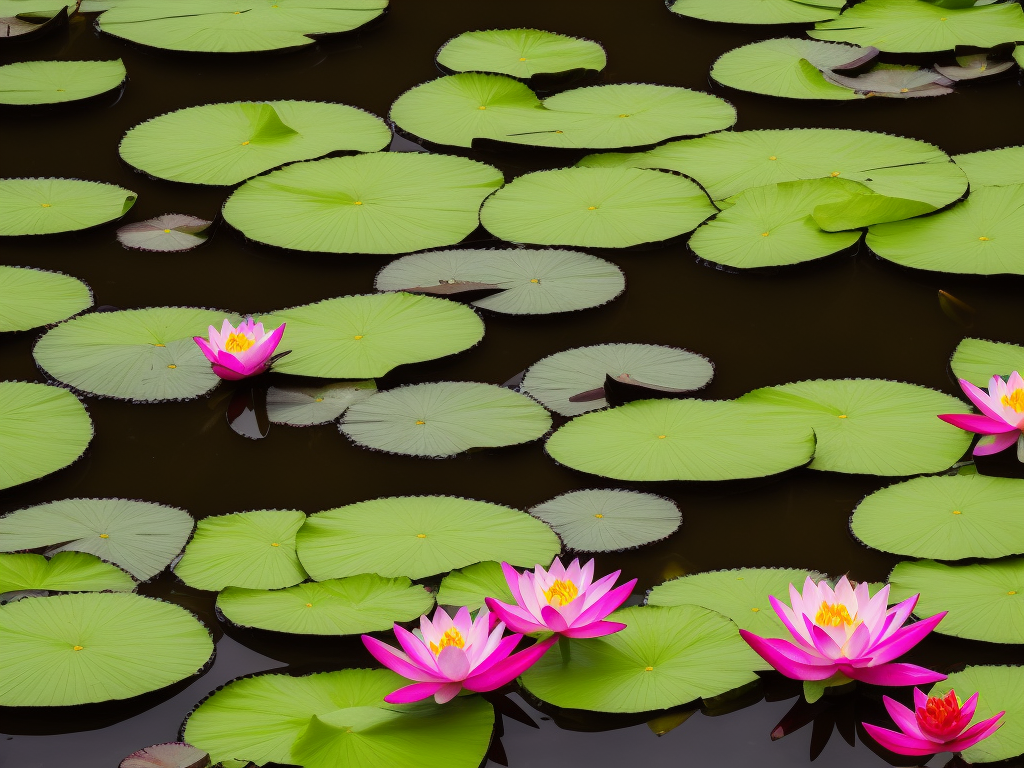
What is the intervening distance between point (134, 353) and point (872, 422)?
1480mm

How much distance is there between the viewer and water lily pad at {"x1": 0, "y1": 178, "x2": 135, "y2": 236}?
2.89 m

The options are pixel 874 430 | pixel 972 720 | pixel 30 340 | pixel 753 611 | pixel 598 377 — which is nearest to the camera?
pixel 972 720

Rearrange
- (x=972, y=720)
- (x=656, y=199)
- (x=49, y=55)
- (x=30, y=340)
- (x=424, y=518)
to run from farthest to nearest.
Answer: (x=49, y=55) → (x=656, y=199) → (x=30, y=340) → (x=424, y=518) → (x=972, y=720)

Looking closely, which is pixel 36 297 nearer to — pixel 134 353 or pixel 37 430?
pixel 134 353

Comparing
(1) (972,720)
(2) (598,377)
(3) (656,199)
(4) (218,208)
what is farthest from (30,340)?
(1) (972,720)

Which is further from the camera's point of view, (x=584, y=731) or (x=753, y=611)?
(x=753, y=611)

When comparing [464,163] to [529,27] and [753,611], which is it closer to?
[529,27]

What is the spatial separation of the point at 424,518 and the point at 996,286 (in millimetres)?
1444

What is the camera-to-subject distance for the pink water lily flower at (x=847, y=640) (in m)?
1.68

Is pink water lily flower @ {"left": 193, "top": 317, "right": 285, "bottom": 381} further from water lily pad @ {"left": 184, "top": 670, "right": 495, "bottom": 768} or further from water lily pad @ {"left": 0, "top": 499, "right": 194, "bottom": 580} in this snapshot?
water lily pad @ {"left": 184, "top": 670, "right": 495, "bottom": 768}

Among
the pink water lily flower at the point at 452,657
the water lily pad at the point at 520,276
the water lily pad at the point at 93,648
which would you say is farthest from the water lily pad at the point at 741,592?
the water lily pad at the point at 520,276

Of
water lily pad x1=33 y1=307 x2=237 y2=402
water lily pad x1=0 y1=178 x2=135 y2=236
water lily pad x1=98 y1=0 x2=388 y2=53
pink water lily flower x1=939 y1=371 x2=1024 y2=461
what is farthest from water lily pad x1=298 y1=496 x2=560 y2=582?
water lily pad x1=98 y1=0 x2=388 y2=53

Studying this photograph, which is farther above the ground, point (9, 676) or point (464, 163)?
point (464, 163)

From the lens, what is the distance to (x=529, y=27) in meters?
3.89
